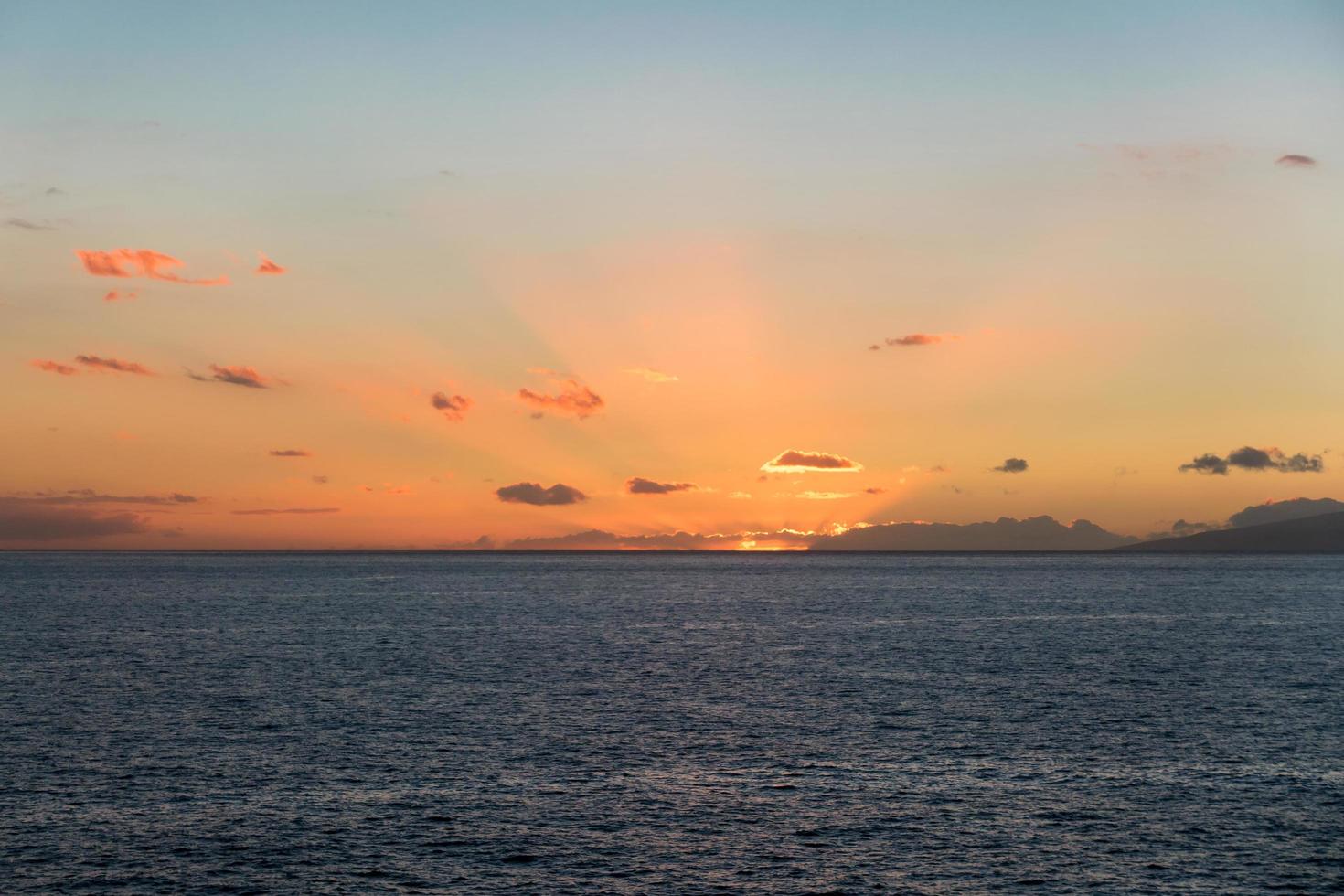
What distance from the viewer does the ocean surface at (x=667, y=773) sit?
45781 millimetres

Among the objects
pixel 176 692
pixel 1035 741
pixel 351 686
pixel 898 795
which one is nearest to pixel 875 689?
pixel 1035 741

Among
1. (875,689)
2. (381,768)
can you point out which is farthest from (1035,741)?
(381,768)

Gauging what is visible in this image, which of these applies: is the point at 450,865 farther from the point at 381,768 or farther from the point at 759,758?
the point at 759,758

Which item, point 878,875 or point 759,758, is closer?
point 878,875

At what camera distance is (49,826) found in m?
50.4

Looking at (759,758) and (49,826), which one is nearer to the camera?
(49,826)

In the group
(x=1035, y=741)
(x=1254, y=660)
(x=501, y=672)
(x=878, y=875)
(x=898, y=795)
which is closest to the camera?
(x=878, y=875)

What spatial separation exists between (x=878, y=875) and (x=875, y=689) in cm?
4703

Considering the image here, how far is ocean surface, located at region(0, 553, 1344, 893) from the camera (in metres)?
45.8

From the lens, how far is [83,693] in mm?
87125

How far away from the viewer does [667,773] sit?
60750 mm

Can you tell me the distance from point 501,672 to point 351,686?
46.8ft

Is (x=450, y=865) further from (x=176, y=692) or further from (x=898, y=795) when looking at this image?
(x=176, y=692)

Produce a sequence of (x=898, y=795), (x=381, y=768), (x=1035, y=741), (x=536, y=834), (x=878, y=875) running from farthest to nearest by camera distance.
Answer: (x=1035, y=741)
(x=381, y=768)
(x=898, y=795)
(x=536, y=834)
(x=878, y=875)
